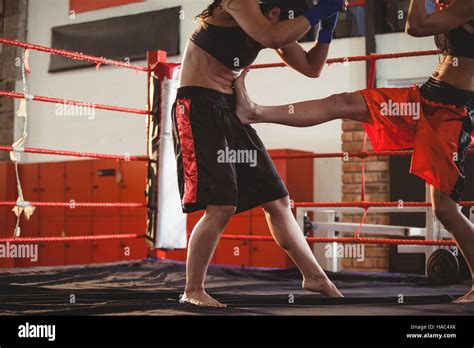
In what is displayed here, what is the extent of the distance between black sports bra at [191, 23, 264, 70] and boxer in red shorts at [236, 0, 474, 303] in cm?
8

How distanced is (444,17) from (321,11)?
0.38 meters

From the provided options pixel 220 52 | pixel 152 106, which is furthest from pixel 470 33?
pixel 152 106

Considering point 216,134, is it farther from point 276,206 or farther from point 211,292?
point 211,292

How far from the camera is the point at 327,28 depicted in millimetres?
2281

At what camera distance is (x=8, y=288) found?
2.72 m

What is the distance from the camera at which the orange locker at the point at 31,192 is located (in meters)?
6.99

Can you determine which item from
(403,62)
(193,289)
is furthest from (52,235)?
(193,289)

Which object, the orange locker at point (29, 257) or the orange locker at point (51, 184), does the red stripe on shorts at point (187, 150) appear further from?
the orange locker at point (29, 257)

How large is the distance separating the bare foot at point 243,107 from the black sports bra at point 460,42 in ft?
2.16

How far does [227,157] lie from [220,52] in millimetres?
330

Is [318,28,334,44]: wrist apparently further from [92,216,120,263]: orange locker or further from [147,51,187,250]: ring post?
[92,216,120,263]: orange locker

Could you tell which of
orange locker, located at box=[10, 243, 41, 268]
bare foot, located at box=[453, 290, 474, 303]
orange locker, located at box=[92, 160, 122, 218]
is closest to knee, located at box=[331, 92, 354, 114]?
bare foot, located at box=[453, 290, 474, 303]
